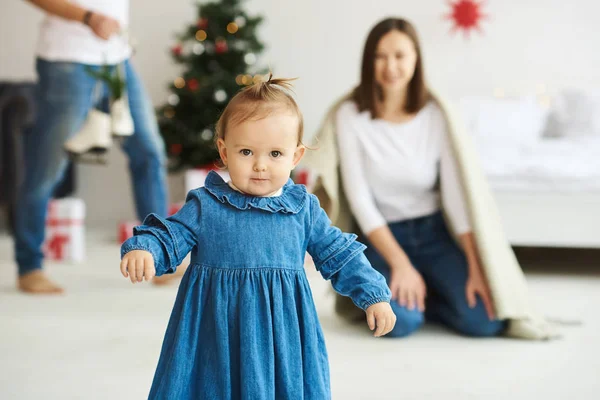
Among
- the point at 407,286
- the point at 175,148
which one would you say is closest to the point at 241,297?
the point at 407,286

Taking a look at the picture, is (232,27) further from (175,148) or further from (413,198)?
(413,198)

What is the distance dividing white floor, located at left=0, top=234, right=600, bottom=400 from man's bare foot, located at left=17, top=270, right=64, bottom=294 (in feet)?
0.15

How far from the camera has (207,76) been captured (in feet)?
12.2

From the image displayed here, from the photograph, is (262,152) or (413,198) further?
(413,198)

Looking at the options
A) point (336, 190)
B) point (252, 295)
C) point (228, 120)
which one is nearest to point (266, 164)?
point (228, 120)

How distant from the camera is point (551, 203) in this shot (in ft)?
9.00

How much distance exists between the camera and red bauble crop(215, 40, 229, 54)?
376 cm

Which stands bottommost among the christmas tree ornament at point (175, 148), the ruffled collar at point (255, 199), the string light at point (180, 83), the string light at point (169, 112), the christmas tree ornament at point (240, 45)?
the christmas tree ornament at point (175, 148)

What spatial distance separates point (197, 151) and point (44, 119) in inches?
61.2

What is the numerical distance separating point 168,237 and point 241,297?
0.13 m

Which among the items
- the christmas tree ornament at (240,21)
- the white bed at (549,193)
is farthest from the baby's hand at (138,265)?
the christmas tree ornament at (240,21)

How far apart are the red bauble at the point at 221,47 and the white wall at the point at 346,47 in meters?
0.51

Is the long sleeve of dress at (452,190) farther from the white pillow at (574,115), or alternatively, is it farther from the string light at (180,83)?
the string light at (180,83)

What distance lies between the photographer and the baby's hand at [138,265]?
3.00 feet
